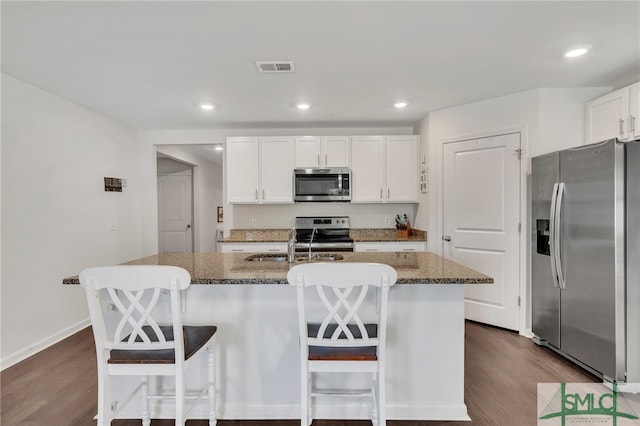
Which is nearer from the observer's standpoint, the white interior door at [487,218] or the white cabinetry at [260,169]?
the white interior door at [487,218]

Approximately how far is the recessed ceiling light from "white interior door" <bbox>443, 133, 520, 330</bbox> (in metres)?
0.88

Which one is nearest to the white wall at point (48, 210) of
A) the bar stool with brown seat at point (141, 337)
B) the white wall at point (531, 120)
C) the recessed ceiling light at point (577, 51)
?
the bar stool with brown seat at point (141, 337)

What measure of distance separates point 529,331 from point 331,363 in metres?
2.53

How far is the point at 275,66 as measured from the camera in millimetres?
2445

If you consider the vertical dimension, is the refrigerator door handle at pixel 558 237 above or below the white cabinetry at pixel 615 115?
below

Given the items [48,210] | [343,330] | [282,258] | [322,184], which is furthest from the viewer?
[322,184]

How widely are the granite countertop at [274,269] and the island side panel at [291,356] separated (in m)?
0.12

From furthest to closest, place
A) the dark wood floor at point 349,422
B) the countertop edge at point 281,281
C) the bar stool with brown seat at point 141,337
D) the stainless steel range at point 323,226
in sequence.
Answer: the stainless steel range at point 323,226 < the dark wood floor at point 349,422 < the countertop edge at point 281,281 < the bar stool with brown seat at point 141,337

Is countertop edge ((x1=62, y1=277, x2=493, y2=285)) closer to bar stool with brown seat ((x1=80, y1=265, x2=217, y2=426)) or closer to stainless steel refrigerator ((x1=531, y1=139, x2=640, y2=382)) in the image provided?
bar stool with brown seat ((x1=80, y1=265, x2=217, y2=426))

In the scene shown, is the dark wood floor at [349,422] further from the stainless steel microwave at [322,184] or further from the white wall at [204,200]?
the white wall at [204,200]

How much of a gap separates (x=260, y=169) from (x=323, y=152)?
0.84 metres

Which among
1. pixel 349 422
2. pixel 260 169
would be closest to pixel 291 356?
pixel 349 422

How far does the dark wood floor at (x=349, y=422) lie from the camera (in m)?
1.88

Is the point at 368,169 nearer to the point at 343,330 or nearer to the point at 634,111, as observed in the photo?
the point at 634,111
